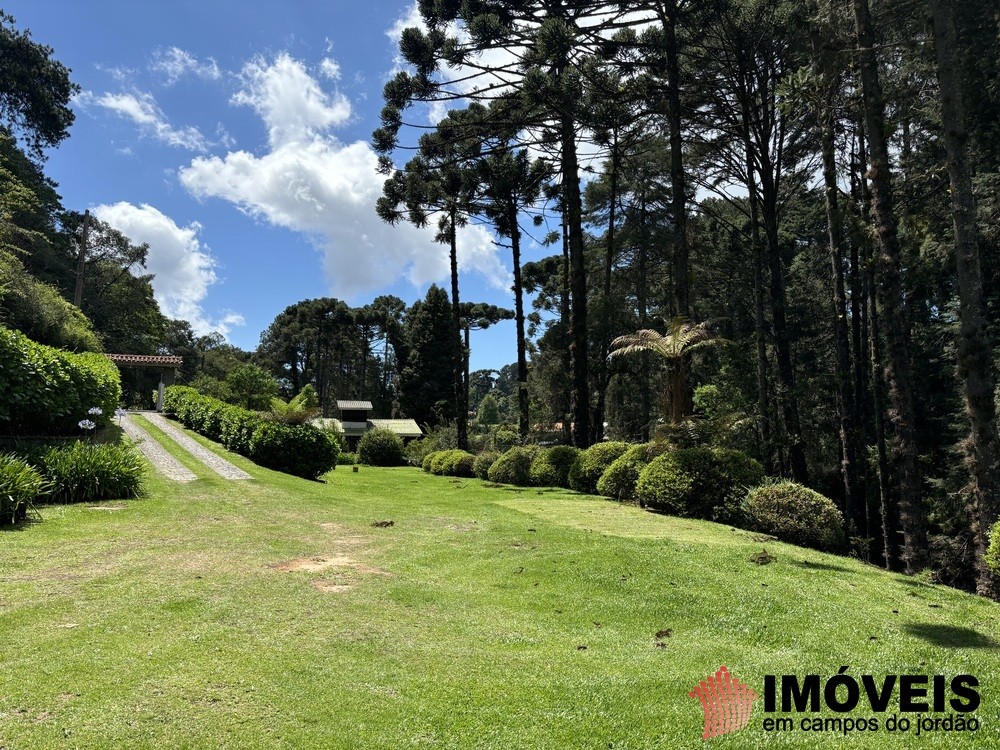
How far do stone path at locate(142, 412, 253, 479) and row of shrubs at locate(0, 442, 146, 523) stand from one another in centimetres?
330

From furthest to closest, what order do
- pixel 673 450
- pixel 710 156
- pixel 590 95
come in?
pixel 710 156, pixel 590 95, pixel 673 450

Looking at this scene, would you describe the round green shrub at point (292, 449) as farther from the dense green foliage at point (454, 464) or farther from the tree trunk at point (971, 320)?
the tree trunk at point (971, 320)

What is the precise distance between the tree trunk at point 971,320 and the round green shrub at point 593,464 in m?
7.51

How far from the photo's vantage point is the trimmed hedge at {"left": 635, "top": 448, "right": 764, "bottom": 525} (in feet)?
31.5

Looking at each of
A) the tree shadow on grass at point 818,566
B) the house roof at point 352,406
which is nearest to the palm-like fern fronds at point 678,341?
the tree shadow on grass at point 818,566

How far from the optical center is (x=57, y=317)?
2447 cm

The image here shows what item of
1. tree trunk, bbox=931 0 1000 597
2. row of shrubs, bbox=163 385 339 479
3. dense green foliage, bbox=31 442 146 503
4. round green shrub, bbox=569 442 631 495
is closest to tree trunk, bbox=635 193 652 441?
round green shrub, bbox=569 442 631 495

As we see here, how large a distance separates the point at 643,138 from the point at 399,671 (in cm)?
2380

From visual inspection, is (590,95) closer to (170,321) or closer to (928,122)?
(928,122)

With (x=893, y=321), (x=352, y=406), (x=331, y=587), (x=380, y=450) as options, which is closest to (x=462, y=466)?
(x=380, y=450)

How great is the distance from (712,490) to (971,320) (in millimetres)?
4448

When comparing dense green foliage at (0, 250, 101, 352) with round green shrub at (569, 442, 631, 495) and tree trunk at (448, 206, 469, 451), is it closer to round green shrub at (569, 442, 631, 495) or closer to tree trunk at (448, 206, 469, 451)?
tree trunk at (448, 206, 469, 451)

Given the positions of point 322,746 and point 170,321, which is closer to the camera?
point 322,746

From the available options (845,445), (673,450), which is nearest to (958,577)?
(845,445)
